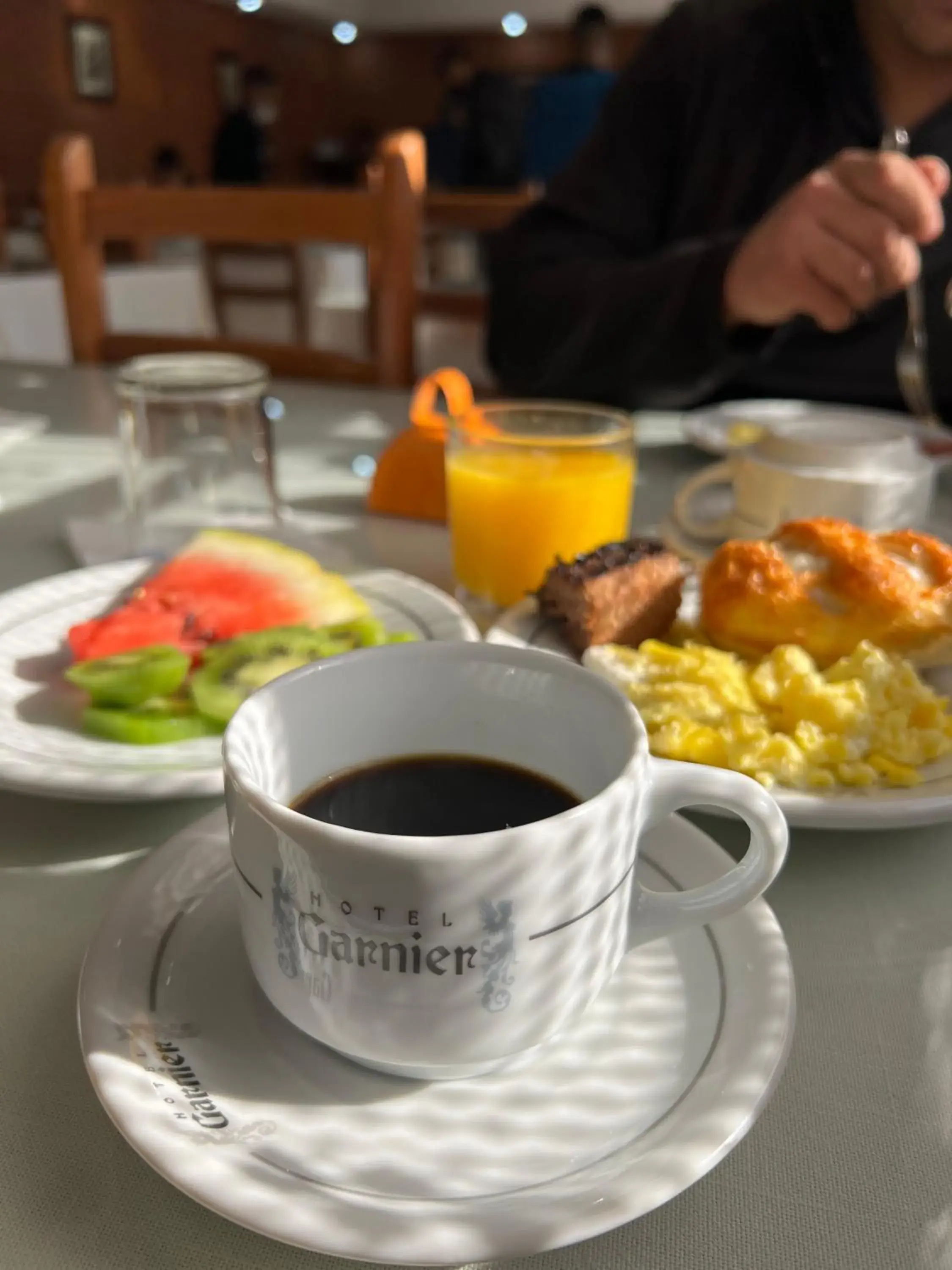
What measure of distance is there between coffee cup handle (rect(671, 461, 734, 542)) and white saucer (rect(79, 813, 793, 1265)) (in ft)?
1.72

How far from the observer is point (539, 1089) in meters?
Answer: 0.35

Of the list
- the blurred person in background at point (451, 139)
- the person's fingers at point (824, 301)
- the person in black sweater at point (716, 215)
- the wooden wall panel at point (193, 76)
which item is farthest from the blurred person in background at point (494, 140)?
the person's fingers at point (824, 301)

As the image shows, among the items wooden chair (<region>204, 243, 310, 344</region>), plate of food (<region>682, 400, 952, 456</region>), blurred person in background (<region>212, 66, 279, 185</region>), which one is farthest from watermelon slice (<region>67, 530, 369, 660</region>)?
blurred person in background (<region>212, 66, 279, 185</region>)

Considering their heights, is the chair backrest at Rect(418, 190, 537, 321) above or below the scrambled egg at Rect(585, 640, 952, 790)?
above

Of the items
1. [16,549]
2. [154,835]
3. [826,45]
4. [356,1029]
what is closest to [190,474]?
[16,549]

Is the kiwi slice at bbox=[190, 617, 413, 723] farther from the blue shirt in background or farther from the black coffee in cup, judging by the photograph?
the blue shirt in background

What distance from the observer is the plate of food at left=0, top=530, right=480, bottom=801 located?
0.55 meters

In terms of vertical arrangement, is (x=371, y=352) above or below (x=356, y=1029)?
above

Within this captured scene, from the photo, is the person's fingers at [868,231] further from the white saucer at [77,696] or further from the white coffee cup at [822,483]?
the white saucer at [77,696]

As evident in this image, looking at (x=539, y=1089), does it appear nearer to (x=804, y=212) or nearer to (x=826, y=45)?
(x=804, y=212)

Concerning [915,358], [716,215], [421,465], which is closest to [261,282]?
[716,215]

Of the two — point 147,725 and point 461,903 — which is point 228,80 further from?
point 461,903

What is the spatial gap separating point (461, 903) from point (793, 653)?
14.0 inches

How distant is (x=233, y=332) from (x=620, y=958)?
4.15 metres
